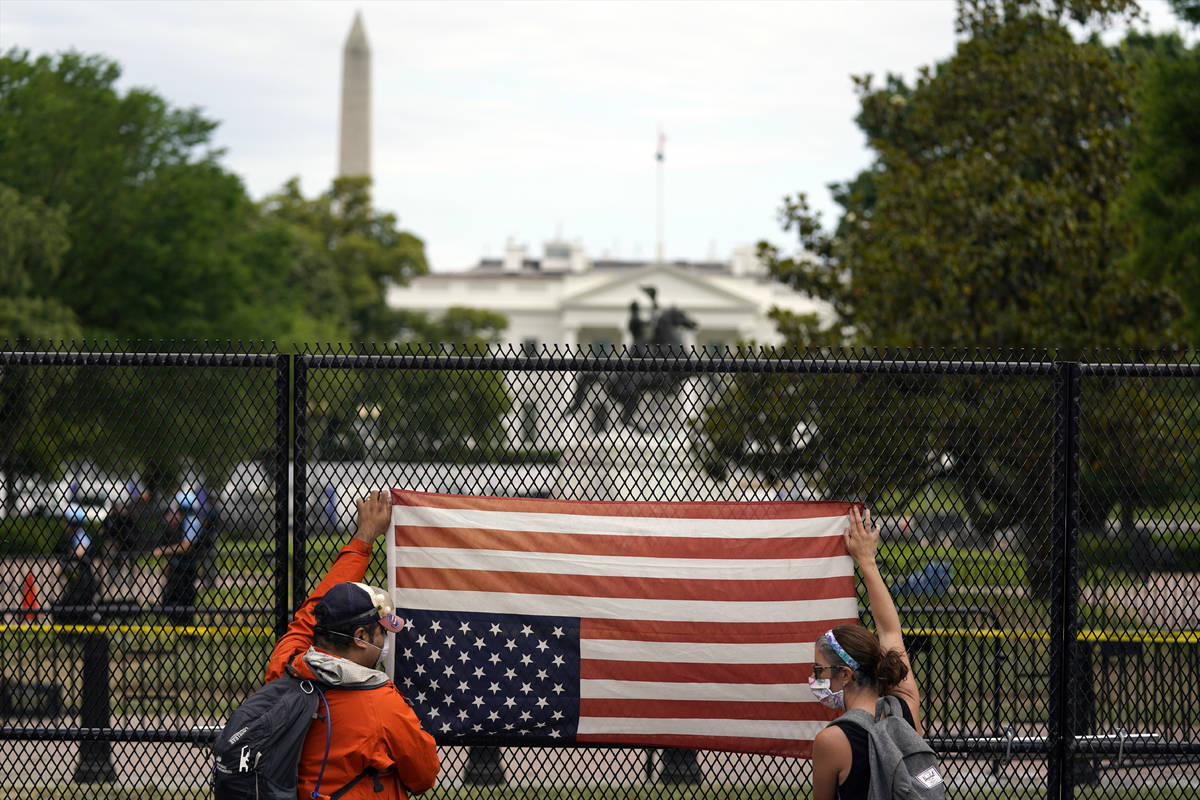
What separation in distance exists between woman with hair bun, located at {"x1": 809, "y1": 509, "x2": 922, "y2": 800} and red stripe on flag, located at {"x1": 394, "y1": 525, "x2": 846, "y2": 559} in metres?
0.89

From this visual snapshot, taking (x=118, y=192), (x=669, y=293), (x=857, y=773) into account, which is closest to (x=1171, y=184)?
(x=857, y=773)

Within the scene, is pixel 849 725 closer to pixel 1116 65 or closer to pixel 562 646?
pixel 562 646

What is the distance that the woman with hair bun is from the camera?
3.94 m

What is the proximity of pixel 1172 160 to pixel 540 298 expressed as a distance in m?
79.8

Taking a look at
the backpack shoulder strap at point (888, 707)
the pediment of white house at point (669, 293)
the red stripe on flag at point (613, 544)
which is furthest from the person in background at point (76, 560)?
the pediment of white house at point (669, 293)

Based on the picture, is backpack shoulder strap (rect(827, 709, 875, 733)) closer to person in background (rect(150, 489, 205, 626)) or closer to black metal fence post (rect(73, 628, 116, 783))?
person in background (rect(150, 489, 205, 626))

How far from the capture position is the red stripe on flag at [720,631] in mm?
5227

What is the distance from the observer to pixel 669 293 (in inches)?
3401

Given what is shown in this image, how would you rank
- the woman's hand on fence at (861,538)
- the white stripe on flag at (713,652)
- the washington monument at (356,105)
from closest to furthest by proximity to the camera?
the woman's hand on fence at (861,538), the white stripe on flag at (713,652), the washington monument at (356,105)

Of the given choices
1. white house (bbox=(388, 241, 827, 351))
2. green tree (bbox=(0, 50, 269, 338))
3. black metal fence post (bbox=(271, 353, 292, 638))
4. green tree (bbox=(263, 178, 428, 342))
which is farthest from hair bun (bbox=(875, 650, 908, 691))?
white house (bbox=(388, 241, 827, 351))

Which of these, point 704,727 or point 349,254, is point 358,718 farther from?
point 349,254

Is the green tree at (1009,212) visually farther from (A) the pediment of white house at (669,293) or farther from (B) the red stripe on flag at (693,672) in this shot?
(A) the pediment of white house at (669,293)

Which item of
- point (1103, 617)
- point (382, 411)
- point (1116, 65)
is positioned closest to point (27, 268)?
point (1116, 65)

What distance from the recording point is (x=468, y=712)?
17.3ft
